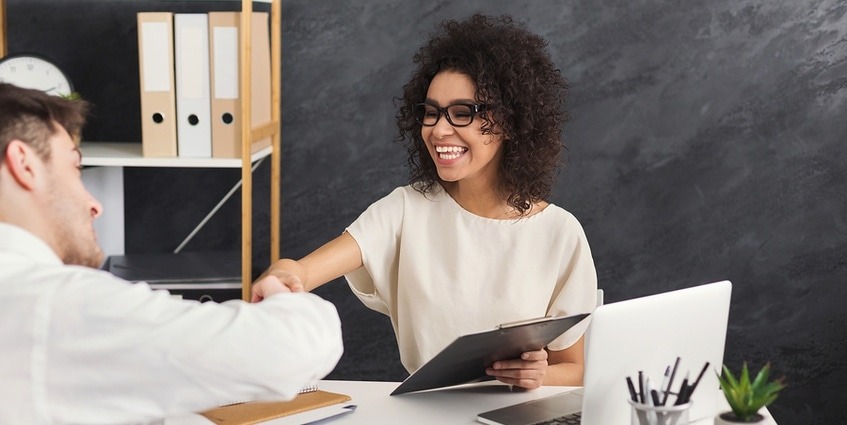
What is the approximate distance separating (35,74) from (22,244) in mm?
1751

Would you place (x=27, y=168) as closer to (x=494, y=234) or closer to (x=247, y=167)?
(x=494, y=234)

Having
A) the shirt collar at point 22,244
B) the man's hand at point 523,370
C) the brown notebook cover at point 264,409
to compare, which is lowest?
the brown notebook cover at point 264,409

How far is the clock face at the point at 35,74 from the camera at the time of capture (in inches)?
104

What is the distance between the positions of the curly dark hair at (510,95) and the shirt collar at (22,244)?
1.18 metres

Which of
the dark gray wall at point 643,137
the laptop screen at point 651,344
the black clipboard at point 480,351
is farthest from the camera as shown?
the dark gray wall at point 643,137

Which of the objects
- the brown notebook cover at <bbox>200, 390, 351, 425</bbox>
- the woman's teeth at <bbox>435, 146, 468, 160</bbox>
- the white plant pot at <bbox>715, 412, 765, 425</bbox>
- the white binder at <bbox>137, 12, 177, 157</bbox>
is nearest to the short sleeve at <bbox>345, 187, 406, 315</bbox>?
the woman's teeth at <bbox>435, 146, 468, 160</bbox>

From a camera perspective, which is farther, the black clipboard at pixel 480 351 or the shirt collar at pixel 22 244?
the black clipboard at pixel 480 351

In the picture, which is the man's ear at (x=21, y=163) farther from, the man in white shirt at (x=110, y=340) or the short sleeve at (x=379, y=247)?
the short sleeve at (x=379, y=247)

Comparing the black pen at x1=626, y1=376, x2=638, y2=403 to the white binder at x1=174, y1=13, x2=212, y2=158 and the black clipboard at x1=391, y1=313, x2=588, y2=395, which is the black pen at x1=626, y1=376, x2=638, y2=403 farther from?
the white binder at x1=174, y1=13, x2=212, y2=158

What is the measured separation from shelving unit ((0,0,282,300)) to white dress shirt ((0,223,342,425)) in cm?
150

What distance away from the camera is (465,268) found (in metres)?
2.17

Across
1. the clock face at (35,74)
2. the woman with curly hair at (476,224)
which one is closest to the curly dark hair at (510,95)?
the woman with curly hair at (476,224)

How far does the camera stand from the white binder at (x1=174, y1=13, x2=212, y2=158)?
2562 mm

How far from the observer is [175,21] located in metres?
2.56
